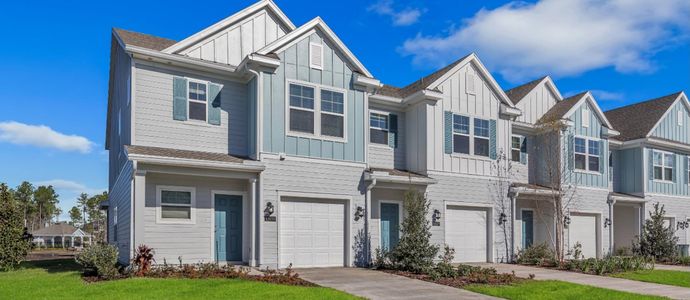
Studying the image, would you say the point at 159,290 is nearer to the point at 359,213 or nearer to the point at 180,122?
the point at 180,122

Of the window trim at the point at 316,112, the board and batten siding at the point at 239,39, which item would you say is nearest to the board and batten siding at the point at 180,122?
the board and batten siding at the point at 239,39

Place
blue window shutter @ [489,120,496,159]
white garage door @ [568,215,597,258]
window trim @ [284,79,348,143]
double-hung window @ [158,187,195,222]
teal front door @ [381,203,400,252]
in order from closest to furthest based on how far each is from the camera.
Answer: double-hung window @ [158,187,195,222], window trim @ [284,79,348,143], teal front door @ [381,203,400,252], blue window shutter @ [489,120,496,159], white garage door @ [568,215,597,258]

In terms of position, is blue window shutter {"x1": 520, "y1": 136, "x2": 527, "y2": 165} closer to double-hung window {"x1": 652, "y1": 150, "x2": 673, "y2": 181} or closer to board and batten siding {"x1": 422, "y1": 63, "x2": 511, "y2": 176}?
board and batten siding {"x1": 422, "y1": 63, "x2": 511, "y2": 176}

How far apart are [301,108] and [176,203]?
419 centimetres

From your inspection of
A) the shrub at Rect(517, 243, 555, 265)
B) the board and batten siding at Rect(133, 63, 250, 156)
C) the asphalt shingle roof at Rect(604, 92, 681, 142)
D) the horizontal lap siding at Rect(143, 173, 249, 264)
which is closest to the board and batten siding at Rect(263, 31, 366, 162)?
the board and batten siding at Rect(133, 63, 250, 156)

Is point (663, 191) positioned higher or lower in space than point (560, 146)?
lower

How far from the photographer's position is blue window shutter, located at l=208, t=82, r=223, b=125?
15031mm

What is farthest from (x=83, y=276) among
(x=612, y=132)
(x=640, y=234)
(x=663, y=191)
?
(x=663, y=191)

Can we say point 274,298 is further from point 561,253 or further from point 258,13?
point 561,253

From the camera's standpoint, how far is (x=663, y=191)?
24.1 metres

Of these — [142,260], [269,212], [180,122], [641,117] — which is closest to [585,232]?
[641,117]

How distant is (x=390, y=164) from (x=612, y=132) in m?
10.3

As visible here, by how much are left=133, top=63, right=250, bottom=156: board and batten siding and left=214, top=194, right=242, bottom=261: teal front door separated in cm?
139

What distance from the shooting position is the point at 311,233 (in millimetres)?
15391
